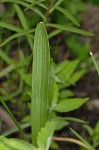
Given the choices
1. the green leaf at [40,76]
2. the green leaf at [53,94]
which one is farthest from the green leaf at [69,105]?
the green leaf at [40,76]

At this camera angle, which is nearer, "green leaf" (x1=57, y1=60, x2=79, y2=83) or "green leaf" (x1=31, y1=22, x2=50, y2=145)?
"green leaf" (x1=31, y1=22, x2=50, y2=145)

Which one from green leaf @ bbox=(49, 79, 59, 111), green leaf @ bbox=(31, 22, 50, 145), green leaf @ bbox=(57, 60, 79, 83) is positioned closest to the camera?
green leaf @ bbox=(31, 22, 50, 145)

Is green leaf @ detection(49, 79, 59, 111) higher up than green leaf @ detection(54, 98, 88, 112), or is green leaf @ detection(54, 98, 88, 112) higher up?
green leaf @ detection(49, 79, 59, 111)

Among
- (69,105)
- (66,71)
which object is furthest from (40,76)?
(66,71)

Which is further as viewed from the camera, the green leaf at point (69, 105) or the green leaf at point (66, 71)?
the green leaf at point (66, 71)

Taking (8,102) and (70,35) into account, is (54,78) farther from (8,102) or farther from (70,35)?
(70,35)

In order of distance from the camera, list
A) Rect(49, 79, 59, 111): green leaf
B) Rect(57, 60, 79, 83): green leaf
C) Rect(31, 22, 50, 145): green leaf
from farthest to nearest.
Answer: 1. Rect(57, 60, 79, 83): green leaf
2. Rect(49, 79, 59, 111): green leaf
3. Rect(31, 22, 50, 145): green leaf

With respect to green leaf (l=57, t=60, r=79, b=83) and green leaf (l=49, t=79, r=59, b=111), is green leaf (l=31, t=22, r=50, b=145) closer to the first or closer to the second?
green leaf (l=49, t=79, r=59, b=111)

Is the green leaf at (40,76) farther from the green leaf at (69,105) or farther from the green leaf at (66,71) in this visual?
the green leaf at (66,71)

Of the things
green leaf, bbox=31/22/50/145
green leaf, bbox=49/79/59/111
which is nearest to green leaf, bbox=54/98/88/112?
green leaf, bbox=49/79/59/111

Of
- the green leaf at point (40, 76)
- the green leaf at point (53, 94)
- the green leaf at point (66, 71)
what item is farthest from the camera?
the green leaf at point (66, 71)
